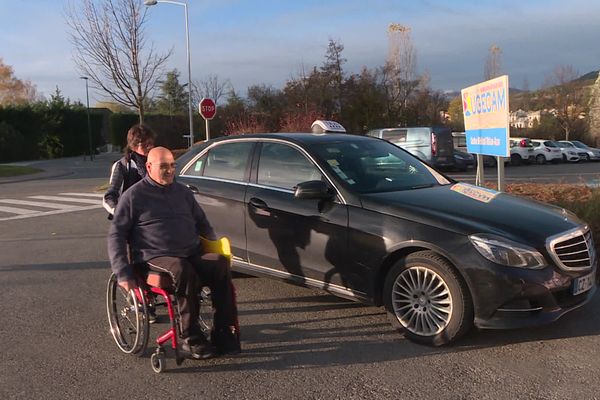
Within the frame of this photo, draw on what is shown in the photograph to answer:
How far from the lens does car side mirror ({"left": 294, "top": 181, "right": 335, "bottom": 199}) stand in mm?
4676

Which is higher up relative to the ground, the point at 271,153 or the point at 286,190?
the point at 271,153

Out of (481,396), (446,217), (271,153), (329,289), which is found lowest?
(481,396)

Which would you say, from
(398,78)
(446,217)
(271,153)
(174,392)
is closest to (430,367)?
(446,217)

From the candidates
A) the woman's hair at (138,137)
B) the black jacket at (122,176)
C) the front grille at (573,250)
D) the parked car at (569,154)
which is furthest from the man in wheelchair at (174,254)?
Result: the parked car at (569,154)

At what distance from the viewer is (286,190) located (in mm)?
5160

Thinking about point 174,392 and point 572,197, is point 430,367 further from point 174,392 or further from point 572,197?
point 572,197

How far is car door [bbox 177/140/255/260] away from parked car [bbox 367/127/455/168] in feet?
57.7

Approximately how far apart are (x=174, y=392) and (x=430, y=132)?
20.8 m

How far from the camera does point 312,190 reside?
467 centimetres

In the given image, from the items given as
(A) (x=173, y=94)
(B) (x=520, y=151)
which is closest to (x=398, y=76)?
(B) (x=520, y=151)

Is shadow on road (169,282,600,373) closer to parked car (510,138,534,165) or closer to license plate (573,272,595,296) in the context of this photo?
license plate (573,272,595,296)

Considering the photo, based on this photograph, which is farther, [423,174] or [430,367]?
[423,174]

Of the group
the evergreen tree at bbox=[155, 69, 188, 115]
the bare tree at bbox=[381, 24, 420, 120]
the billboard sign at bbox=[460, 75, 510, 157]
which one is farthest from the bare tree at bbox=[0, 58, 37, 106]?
the billboard sign at bbox=[460, 75, 510, 157]

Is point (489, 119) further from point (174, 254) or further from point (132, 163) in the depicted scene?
point (174, 254)
